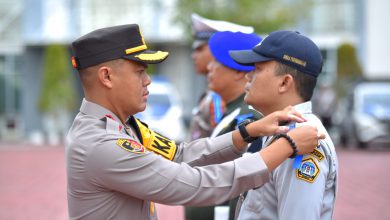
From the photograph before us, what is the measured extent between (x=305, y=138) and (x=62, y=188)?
11.0 m

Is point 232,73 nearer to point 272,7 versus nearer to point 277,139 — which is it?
point 277,139

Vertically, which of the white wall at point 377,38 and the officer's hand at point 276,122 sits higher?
the officer's hand at point 276,122

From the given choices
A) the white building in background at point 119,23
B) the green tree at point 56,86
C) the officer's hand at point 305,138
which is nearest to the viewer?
the officer's hand at point 305,138

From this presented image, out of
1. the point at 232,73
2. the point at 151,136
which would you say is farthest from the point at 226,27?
the point at 151,136

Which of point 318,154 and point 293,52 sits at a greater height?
point 293,52

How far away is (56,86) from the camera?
29.4 meters

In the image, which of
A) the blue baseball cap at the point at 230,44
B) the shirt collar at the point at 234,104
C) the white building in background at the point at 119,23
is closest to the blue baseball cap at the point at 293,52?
the blue baseball cap at the point at 230,44

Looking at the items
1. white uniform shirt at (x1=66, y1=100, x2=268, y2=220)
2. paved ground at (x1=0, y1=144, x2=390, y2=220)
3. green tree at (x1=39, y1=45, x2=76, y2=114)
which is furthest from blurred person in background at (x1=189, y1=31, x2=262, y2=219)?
green tree at (x1=39, y1=45, x2=76, y2=114)

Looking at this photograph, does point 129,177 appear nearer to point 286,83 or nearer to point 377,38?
point 286,83

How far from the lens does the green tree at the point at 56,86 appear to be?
96.5 ft

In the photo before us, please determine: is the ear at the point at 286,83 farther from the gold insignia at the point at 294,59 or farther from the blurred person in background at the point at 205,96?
the blurred person in background at the point at 205,96

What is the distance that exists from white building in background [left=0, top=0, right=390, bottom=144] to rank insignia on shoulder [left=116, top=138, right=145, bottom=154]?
91.3 feet

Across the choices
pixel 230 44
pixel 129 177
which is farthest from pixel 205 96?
pixel 129 177

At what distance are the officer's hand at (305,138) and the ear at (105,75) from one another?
83 cm
